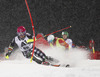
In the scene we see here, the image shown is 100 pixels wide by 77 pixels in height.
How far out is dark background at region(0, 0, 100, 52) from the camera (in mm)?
16484

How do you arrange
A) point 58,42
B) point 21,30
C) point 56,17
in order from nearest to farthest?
point 21,30
point 58,42
point 56,17

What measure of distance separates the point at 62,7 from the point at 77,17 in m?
1.27

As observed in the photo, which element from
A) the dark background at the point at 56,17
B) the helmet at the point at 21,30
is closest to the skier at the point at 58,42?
the helmet at the point at 21,30

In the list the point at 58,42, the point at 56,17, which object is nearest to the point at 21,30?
the point at 58,42

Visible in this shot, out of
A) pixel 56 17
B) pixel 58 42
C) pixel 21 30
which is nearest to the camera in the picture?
pixel 21 30

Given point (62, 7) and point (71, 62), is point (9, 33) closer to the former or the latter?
point (62, 7)

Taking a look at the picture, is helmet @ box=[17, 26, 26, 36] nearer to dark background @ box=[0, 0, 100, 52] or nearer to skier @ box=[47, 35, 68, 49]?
skier @ box=[47, 35, 68, 49]

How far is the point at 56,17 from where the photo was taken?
1733cm

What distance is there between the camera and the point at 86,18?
56.4 feet

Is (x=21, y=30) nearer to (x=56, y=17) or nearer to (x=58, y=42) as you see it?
(x=58, y=42)

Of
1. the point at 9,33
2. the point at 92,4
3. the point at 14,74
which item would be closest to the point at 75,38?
the point at 92,4

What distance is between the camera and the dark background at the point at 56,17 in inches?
649

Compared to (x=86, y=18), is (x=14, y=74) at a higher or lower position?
lower

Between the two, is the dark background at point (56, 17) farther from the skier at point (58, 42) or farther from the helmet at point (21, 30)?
the helmet at point (21, 30)
